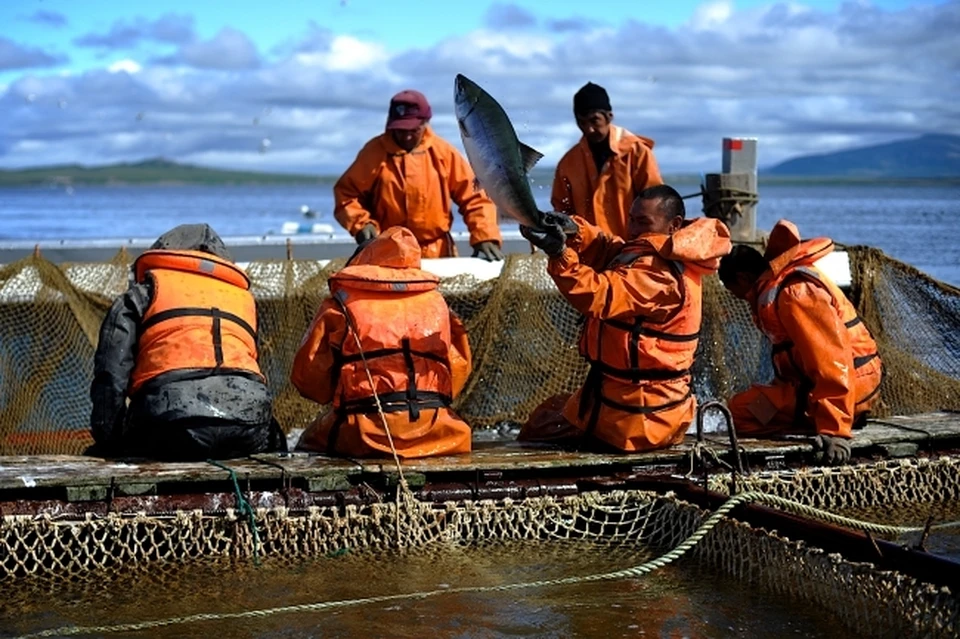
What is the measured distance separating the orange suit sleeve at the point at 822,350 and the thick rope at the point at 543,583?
3.65ft

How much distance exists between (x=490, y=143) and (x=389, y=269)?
5.32 feet

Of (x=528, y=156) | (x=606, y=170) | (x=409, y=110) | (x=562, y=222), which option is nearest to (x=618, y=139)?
(x=606, y=170)

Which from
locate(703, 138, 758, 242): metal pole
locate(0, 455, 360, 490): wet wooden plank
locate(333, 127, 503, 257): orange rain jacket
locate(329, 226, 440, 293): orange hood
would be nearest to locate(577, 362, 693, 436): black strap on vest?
locate(329, 226, 440, 293): orange hood

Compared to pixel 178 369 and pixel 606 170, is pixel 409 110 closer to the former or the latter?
pixel 606 170

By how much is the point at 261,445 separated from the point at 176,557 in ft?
3.15

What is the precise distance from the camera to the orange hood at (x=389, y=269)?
6672 millimetres

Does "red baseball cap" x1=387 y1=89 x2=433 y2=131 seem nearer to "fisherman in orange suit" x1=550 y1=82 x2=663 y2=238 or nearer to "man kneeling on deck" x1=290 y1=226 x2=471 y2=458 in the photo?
"fisherman in orange suit" x1=550 y1=82 x2=663 y2=238

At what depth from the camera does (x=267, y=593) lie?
19.0 ft

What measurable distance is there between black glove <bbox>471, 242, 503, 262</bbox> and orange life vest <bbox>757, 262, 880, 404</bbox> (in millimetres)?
3357

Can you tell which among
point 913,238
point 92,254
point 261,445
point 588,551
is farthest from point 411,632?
point 913,238

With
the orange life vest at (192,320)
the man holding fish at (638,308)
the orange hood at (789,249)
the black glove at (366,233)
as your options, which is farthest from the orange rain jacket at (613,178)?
the orange life vest at (192,320)

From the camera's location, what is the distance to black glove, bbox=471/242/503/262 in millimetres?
10391

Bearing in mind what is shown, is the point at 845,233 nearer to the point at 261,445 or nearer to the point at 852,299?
the point at 852,299

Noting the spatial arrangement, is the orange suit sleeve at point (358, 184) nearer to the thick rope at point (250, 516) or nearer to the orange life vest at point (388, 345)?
the orange life vest at point (388, 345)
